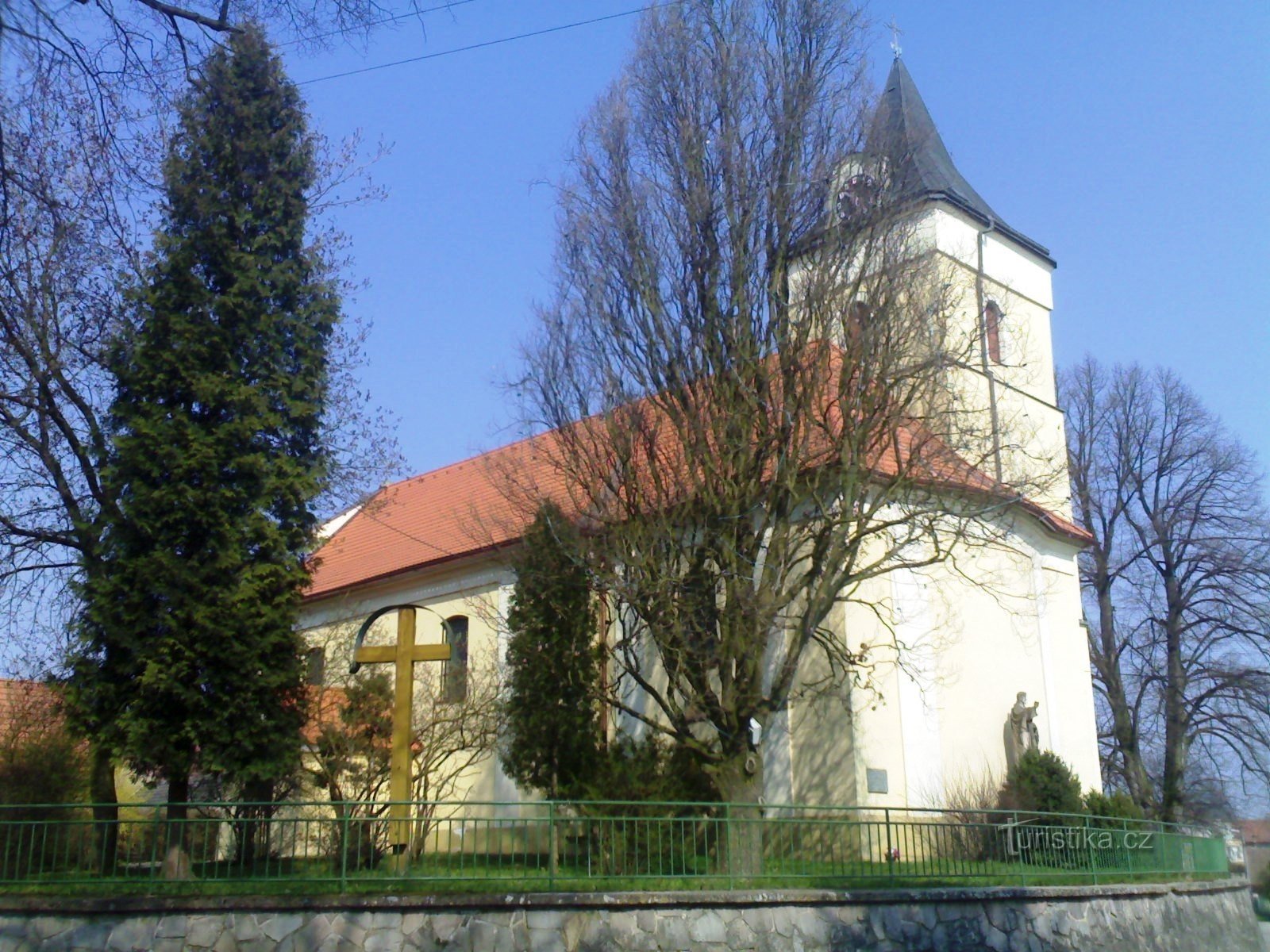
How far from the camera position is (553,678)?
1800cm

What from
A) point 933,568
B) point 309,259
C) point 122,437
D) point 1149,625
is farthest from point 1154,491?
point 122,437

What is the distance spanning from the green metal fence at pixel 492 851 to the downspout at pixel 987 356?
15.9 feet

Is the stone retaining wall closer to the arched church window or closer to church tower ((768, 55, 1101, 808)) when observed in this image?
church tower ((768, 55, 1101, 808))

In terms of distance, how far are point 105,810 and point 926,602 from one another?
12.8m

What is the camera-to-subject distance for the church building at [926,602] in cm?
1903

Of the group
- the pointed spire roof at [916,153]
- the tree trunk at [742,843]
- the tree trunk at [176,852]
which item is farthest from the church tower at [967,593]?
the tree trunk at [176,852]

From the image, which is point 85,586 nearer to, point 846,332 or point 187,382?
point 187,382

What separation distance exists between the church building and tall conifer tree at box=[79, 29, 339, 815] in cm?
155

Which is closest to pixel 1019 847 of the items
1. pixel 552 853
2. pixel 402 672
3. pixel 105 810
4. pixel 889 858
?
pixel 889 858

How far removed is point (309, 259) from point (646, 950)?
966 centimetres

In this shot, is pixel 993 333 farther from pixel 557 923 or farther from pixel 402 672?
pixel 557 923

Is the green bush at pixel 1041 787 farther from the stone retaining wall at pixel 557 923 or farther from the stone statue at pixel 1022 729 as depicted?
the stone retaining wall at pixel 557 923

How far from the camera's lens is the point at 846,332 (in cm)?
1573

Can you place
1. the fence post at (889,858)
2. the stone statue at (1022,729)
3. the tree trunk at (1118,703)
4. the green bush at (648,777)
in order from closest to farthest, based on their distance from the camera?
1. the fence post at (889,858)
2. the green bush at (648,777)
3. the stone statue at (1022,729)
4. the tree trunk at (1118,703)
